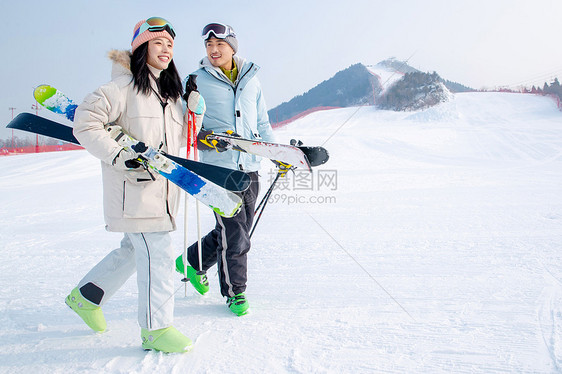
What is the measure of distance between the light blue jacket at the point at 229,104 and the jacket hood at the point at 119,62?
0.58 meters

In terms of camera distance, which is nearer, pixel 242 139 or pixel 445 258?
pixel 242 139

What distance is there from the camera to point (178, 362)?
1.73 meters

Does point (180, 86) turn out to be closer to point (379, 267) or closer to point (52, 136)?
point (52, 136)

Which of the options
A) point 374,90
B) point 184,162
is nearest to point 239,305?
point 184,162

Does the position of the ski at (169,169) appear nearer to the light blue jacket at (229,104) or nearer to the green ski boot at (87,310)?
the light blue jacket at (229,104)

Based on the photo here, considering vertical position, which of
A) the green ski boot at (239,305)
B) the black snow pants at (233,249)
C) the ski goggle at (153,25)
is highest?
the ski goggle at (153,25)

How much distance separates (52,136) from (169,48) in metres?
0.93

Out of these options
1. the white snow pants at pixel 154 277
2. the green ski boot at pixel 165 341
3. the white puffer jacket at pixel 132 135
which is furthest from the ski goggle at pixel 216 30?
the green ski boot at pixel 165 341

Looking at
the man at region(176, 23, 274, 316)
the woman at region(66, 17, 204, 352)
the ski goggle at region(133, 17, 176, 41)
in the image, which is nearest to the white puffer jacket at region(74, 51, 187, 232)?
the woman at region(66, 17, 204, 352)

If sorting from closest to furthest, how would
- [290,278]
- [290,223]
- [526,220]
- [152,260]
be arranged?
[152,260], [290,278], [526,220], [290,223]

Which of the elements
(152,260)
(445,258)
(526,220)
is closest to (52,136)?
(152,260)

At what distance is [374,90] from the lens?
50.0m

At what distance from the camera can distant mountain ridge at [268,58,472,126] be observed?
106 feet

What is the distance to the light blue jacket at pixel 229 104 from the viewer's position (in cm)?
238
